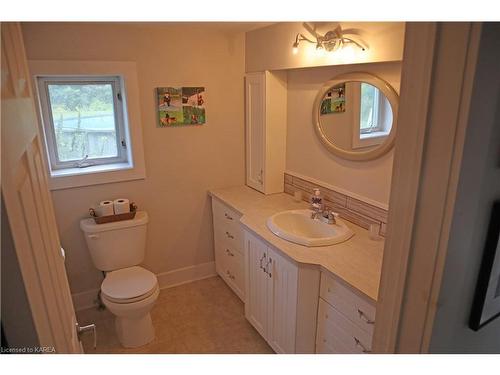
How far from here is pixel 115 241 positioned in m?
2.63

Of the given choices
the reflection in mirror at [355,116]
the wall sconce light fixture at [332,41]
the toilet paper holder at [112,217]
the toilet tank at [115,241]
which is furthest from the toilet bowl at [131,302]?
the wall sconce light fixture at [332,41]

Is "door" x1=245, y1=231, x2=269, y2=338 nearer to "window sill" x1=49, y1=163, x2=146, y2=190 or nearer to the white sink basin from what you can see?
the white sink basin

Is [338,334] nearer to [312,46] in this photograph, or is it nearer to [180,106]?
[312,46]

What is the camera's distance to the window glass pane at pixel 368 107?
210cm

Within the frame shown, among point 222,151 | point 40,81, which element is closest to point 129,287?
point 222,151

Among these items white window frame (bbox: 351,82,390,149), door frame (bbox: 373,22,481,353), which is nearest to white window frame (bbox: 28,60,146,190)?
white window frame (bbox: 351,82,390,149)

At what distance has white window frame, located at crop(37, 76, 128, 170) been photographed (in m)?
2.51

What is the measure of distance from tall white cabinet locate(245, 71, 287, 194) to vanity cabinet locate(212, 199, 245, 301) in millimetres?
369

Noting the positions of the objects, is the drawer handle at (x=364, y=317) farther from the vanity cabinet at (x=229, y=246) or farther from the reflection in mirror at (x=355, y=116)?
the vanity cabinet at (x=229, y=246)

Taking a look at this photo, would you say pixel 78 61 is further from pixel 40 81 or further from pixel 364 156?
pixel 364 156

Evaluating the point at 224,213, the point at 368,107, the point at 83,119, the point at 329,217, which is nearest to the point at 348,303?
the point at 329,217

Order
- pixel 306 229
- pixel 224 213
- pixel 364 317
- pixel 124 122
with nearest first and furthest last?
pixel 364 317 → pixel 306 229 → pixel 124 122 → pixel 224 213

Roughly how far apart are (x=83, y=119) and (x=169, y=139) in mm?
650

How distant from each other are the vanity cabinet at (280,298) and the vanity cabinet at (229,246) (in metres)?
0.35
